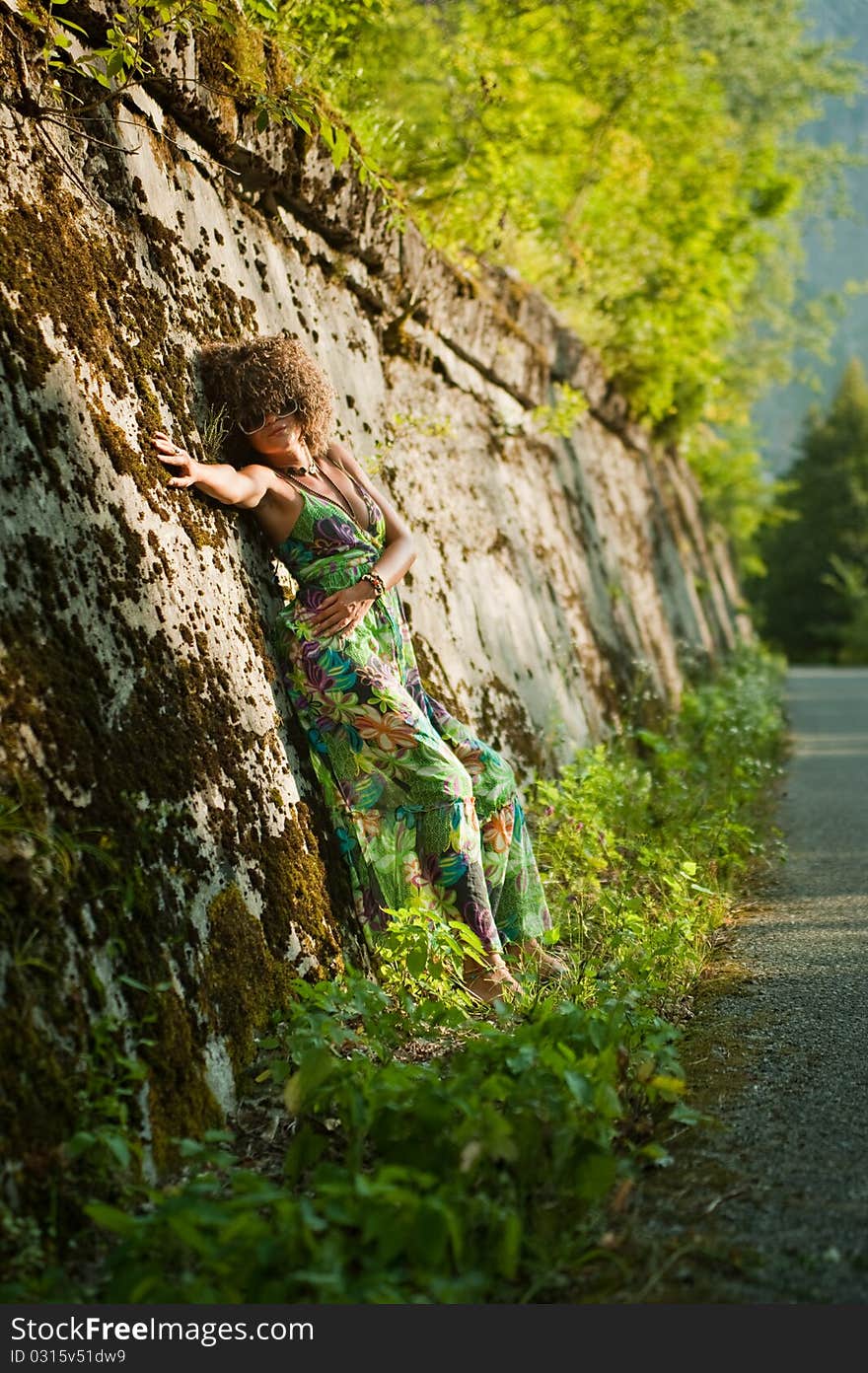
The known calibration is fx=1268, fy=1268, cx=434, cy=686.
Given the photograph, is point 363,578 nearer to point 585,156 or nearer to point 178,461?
point 178,461

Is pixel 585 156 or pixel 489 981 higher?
pixel 585 156

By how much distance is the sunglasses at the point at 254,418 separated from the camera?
4.04 m

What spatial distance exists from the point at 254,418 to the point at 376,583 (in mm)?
656

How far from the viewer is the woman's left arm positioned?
4.07 meters

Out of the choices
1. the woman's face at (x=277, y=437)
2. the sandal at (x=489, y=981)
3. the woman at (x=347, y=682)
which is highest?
the woman's face at (x=277, y=437)

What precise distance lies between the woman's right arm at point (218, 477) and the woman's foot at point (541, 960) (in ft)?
5.86

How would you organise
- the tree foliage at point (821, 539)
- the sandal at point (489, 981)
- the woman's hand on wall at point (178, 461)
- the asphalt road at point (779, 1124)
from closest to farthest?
the asphalt road at point (779, 1124) → the woman's hand on wall at point (178, 461) → the sandal at point (489, 981) → the tree foliage at point (821, 539)

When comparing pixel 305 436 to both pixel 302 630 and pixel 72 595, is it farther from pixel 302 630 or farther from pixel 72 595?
pixel 72 595

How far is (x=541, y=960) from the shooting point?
4406mm

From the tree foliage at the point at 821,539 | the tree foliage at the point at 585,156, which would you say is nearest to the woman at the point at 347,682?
the tree foliage at the point at 585,156

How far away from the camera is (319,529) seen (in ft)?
13.7

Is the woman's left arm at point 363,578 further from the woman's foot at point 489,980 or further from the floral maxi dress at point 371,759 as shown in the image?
the woman's foot at point 489,980

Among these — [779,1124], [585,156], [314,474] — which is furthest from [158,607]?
[585,156]

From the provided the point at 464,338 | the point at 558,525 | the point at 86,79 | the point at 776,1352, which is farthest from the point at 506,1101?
the point at 558,525
